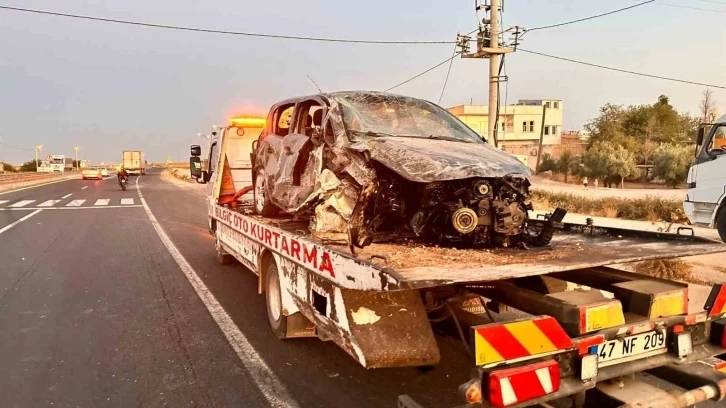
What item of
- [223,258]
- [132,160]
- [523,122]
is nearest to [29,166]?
[132,160]

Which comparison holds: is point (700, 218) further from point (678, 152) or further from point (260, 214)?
point (678, 152)

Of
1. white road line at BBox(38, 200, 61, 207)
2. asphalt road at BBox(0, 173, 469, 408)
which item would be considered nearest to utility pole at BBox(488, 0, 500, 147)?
asphalt road at BBox(0, 173, 469, 408)

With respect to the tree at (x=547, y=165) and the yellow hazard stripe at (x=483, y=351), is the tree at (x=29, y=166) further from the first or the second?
the yellow hazard stripe at (x=483, y=351)

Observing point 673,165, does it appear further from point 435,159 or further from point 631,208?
point 435,159

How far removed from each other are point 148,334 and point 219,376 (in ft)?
5.08

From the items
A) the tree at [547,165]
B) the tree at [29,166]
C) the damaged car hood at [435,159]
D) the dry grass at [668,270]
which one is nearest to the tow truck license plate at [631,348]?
the damaged car hood at [435,159]

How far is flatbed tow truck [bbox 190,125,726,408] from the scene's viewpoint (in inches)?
108

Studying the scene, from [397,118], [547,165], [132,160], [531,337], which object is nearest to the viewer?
[531,337]

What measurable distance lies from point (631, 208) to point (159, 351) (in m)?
15.1

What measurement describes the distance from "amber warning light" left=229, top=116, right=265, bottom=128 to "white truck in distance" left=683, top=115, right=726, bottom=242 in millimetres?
8532

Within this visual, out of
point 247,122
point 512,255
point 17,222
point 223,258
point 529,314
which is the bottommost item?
point 17,222

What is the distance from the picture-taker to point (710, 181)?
10.3 m

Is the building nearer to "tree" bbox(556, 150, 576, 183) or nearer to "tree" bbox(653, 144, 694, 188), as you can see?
"tree" bbox(556, 150, 576, 183)

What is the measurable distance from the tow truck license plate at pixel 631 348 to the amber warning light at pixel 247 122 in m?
7.98
